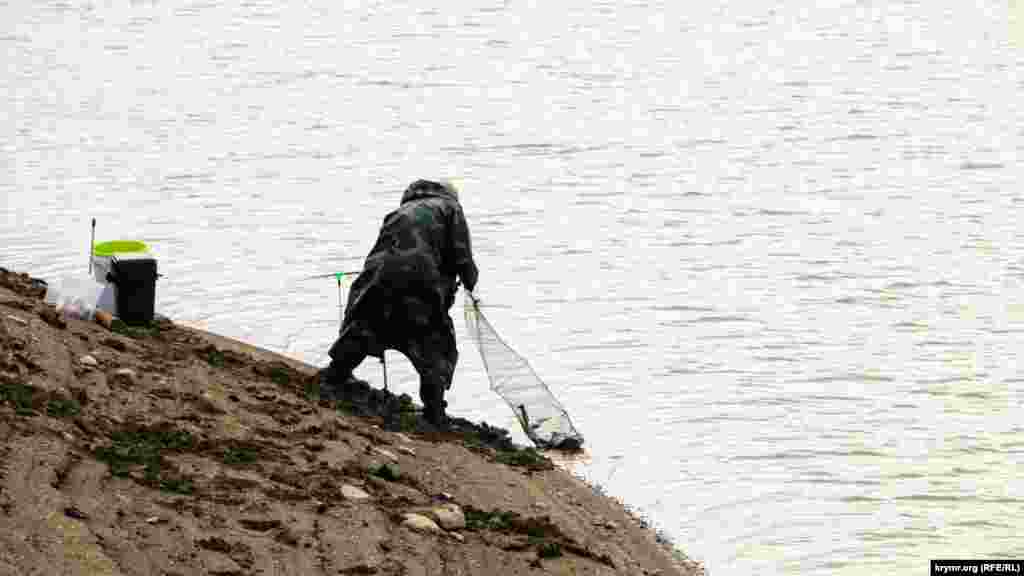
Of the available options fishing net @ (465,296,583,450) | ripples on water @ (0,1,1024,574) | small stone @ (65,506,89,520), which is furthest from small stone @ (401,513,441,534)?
fishing net @ (465,296,583,450)

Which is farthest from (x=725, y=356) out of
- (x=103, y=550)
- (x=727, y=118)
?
(x=727, y=118)

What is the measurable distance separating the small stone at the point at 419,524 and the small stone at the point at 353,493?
0.30 meters

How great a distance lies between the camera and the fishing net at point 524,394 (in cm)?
1245

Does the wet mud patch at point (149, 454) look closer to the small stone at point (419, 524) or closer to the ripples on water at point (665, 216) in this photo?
the small stone at point (419, 524)

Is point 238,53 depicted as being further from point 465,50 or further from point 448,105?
point 448,105

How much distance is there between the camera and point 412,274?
36.9 feet

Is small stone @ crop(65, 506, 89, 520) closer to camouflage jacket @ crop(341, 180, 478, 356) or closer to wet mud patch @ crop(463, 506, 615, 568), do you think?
wet mud patch @ crop(463, 506, 615, 568)

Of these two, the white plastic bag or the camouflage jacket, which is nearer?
the camouflage jacket

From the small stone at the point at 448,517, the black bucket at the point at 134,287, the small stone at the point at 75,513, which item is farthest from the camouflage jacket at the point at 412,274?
the small stone at the point at 75,513

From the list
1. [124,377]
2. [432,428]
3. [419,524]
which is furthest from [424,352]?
[419,524]

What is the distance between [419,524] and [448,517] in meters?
0.26

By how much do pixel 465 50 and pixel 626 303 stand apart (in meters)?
23.7

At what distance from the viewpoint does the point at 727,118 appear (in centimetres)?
3045

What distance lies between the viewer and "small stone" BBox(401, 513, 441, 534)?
8.95 m
